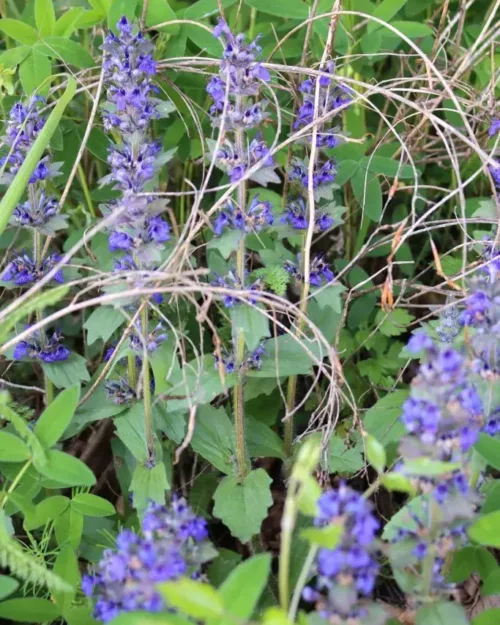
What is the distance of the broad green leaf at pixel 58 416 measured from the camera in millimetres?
2348

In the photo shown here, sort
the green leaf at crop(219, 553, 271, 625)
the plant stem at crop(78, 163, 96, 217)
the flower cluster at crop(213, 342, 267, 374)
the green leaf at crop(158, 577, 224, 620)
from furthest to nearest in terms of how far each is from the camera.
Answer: the plant stem at crop(78, 163, 96, 217) < the flower cluster at crop(213, 342, 267, 374) < the green leaf at crop(219, 553, 271, 625) < the green leaf at crop(158, 577, 224, 620)

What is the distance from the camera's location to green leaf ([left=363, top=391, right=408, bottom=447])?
9.28 ft

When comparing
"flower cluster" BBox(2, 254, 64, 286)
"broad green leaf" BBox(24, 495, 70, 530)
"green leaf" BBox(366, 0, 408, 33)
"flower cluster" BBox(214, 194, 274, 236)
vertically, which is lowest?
"broad green leaf" BBox(24, 495, 70, 530)

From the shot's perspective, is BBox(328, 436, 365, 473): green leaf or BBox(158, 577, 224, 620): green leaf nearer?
BBox(158, 577, 224, 620): green leaf

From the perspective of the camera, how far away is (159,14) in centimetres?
320

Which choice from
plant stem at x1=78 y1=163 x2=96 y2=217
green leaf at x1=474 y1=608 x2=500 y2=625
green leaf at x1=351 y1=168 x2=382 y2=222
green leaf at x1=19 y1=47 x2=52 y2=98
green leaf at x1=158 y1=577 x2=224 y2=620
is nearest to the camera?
green leaf at x1=158 y1=577 x2=224 y2=620

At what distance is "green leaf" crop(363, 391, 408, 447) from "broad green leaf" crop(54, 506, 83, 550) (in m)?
1.15

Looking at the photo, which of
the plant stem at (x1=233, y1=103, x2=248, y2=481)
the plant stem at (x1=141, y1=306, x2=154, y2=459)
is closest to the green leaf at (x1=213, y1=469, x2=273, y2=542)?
the plant stem at (x1=233, y1=103, x2=248, y2=481)

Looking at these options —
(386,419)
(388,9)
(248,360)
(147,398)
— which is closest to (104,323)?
(147,398)

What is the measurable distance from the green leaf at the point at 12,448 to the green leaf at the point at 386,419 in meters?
1.30

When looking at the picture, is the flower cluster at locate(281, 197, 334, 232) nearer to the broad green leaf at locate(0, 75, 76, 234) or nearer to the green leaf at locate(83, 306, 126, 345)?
the green leaf at locate(83, 306, 126, 345)

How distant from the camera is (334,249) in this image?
12.4ft

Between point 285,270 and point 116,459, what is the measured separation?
3.77 feet

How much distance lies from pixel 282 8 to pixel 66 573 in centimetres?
253
